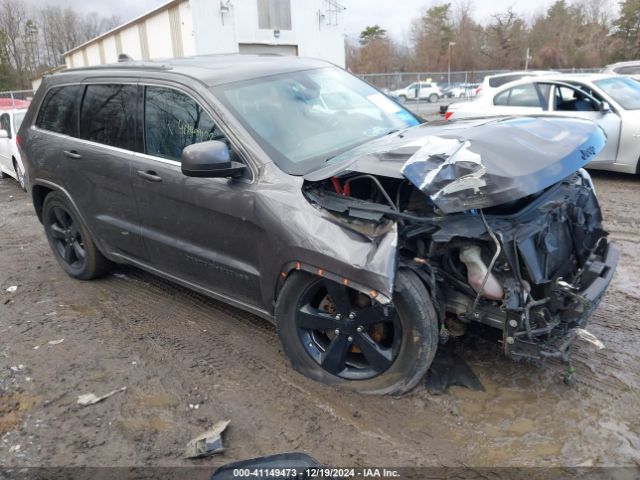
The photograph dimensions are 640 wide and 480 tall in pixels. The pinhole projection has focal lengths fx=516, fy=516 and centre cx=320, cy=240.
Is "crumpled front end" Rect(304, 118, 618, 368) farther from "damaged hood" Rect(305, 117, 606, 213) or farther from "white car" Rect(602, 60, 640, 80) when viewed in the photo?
"white car" Rect(602, 60, 640, 80)

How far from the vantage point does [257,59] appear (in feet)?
13.4

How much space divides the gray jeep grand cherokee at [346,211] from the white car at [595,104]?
414 cm

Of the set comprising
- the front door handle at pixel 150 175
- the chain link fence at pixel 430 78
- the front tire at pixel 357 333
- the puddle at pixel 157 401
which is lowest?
the puddle at pixel 157 401

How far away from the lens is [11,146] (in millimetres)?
9586

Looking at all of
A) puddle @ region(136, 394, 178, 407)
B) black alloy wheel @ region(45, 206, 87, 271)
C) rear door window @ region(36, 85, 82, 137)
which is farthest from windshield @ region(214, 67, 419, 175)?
black alloy wheel @ region(45, 206, 87, 271)

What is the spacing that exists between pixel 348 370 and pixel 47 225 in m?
3.62

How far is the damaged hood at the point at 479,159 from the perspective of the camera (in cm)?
253

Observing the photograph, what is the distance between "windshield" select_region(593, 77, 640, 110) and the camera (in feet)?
25.0

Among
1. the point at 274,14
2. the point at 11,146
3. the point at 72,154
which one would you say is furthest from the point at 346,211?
the point at 274,14

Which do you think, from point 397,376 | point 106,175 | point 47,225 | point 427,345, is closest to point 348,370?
point 397,376

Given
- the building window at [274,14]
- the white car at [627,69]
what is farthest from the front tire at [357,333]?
the building window at [274,14]

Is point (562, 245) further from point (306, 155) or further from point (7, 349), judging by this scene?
point (7, 349)

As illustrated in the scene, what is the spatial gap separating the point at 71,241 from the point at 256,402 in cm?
288

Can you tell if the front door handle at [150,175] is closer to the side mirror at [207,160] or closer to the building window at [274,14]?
the side mirror at [207,160]
